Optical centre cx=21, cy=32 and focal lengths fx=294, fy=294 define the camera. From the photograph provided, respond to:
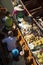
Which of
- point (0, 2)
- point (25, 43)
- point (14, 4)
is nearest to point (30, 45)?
point (25, 43)

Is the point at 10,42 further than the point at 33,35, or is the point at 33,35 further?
the point at 33,35

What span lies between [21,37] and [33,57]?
1.30 metres

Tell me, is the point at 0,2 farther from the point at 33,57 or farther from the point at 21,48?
the point at 33,57

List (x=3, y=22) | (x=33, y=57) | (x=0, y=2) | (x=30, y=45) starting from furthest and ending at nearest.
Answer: (x=0, y=2), (x=3, y=22), (x=30, y=45), (x=33, y=57)

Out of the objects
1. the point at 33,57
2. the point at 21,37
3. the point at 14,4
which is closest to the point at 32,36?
the point at 21,37

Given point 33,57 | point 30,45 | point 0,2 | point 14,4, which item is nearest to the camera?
point 33,57

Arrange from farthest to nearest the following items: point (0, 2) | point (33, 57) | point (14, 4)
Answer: point (0, 2), point (14, 4), point (33, 57)

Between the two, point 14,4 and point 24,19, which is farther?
point 14,4

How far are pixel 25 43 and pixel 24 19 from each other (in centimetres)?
167

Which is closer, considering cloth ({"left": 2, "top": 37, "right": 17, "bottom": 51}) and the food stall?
the food stall

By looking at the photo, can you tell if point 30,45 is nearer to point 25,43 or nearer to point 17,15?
point 25,43

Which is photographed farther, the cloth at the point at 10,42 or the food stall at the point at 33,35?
the cloth at the point at 10,42

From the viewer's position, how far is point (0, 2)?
1325 cm

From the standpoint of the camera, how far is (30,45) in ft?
29.2
